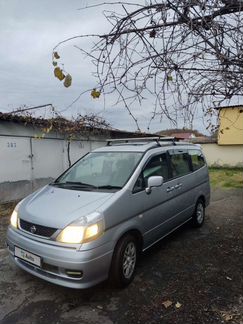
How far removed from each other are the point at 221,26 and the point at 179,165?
3.43 metres

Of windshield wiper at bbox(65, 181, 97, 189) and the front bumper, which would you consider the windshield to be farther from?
the front bumper

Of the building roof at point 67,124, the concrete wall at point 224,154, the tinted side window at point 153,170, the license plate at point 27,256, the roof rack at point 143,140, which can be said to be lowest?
the concrete wall at point 224,154

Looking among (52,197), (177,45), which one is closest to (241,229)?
(52,197)

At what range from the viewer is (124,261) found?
12.8 ft

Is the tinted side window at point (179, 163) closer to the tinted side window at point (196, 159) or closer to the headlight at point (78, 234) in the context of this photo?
the tinted side window at point (196, 159)

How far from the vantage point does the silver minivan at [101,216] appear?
11.2 ft

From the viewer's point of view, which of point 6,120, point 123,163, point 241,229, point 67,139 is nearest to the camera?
point 123,163

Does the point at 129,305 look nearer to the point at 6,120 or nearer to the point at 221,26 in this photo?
the point at 221,26

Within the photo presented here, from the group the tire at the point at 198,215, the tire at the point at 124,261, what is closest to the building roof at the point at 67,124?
the tire at the point at 198,215

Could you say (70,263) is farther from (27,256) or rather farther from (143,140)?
(143,140)

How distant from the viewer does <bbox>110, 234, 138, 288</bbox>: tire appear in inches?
146

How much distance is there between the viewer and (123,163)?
4.77 metres

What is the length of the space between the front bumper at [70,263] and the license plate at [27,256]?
49 millimetres

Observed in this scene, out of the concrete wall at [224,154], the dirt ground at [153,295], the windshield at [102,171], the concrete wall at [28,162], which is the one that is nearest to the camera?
the dirt ground at [153,295]
